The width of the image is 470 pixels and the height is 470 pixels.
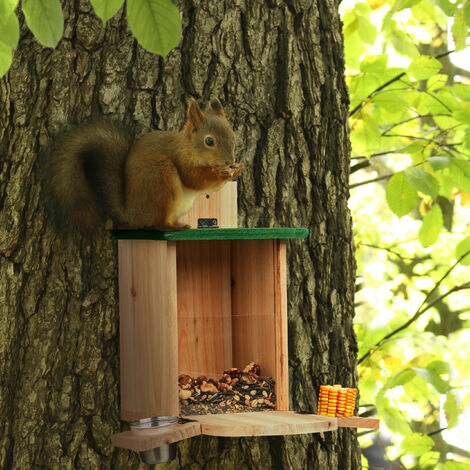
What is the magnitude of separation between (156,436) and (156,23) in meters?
0.74

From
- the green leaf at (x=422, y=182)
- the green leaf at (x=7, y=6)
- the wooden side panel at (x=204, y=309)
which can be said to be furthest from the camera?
the green leaf at (x=422, y=182)

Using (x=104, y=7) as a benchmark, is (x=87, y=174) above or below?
below

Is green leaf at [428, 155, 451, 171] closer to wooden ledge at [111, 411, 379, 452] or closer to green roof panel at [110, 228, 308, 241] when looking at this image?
green roof panel at [110, 228, 308, 241]

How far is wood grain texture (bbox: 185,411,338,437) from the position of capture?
1.31m

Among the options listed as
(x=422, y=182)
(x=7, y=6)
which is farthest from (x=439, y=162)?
(x=7, y=6)

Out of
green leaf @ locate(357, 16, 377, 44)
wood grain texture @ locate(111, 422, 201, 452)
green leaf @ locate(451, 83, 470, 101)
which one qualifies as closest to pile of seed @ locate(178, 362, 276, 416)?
wood grain texture @ locate(111, 422, 201, 452)

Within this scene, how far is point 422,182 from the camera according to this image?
1.93 meters

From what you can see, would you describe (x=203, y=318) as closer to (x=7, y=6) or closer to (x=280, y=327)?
(x=280, y=327)

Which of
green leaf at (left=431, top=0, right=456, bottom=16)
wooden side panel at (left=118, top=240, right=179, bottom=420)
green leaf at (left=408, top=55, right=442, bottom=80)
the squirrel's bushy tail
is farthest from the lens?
green leaf at (left=408, top=55, right=442, bottom=80)

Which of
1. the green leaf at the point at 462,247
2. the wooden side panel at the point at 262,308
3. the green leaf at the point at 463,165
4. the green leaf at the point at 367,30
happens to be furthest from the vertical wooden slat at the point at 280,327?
the green leaf at the point at 367,30

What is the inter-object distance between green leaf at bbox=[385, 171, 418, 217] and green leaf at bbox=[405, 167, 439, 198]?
0.06 meters

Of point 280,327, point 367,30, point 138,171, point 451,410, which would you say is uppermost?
point 367,30

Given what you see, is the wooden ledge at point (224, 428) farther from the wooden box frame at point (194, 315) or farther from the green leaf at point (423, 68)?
the green leaf at point (423, 68)

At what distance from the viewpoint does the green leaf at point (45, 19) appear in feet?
3.15
